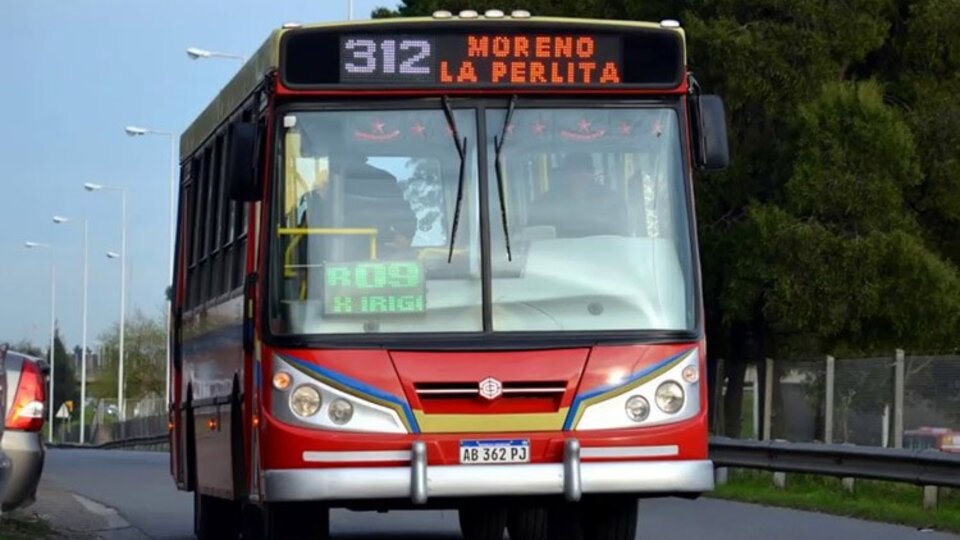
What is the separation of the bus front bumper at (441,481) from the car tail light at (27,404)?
→ 215 centimetres

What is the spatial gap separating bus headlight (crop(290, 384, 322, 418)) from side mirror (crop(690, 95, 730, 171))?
240cm

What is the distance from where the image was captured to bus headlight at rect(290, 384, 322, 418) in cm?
1184

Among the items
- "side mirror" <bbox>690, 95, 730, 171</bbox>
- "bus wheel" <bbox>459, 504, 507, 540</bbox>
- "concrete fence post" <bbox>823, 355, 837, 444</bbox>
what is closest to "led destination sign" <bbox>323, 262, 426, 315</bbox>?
"side mirror" <bbox>690, 95, 730, 171</bbox>

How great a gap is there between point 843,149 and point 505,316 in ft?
83.7

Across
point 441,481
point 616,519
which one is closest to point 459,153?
point 441,481

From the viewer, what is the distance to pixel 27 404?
1338cm

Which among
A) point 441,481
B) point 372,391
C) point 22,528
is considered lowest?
point 22,528

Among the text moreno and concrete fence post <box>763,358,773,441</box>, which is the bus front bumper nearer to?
the text moreno

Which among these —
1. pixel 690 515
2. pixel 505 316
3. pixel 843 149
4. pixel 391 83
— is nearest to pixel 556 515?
pixel 505 316

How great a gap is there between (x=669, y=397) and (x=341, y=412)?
5.66 feet

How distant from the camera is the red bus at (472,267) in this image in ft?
38.7

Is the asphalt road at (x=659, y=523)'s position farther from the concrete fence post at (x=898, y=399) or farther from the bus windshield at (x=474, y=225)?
the bus windshield at (x=474, y=225)

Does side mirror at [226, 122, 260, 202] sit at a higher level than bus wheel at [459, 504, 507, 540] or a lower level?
higher

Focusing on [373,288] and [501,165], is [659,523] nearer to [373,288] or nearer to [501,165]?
[501,165]
